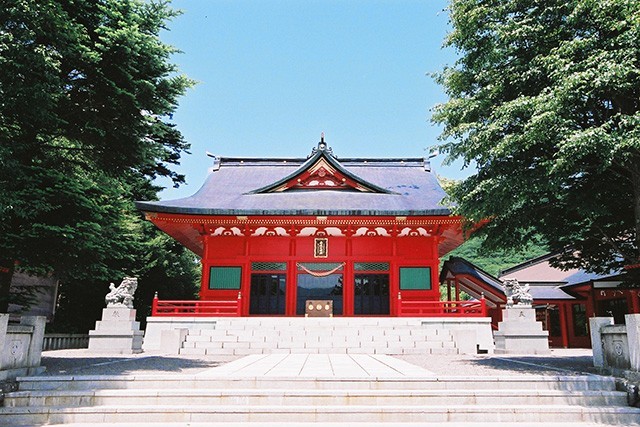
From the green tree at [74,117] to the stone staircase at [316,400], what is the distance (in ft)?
11.3

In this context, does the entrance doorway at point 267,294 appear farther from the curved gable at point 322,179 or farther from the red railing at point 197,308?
the curved gable at point 322,179

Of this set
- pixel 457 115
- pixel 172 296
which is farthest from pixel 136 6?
pixel 172 296

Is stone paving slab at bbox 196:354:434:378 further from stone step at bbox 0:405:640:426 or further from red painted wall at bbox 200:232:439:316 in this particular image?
red painted wall at bbox 200:232:439:316

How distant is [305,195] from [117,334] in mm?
10040

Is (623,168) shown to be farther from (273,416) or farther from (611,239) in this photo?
(273,416)

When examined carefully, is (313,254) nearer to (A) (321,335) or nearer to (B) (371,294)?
(B) (371,294)

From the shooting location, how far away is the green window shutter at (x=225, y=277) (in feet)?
65.0

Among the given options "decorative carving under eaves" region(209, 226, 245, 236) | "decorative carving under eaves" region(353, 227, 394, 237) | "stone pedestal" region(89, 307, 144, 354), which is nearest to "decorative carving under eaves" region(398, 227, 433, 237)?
"decorative carving under eaves" region(353, 227, 394, 237)

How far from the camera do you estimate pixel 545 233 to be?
10742mm

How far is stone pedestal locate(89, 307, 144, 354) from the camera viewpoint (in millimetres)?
14531

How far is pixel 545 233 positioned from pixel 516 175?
2.33 metres

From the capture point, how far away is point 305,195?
836 inches

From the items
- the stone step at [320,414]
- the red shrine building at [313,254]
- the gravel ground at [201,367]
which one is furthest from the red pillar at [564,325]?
the stone step at [320,414]

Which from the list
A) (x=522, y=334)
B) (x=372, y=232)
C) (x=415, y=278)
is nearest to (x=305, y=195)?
(x=372, y=232)
